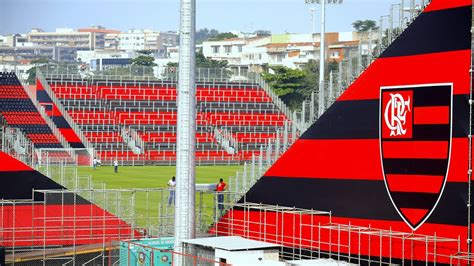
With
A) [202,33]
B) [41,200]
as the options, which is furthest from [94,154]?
[202,33]

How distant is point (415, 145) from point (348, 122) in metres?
1.46

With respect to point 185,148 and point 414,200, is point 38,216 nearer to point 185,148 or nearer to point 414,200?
point 185,148

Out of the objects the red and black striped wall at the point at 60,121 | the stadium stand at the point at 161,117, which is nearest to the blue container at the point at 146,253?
the red and black striped wall at the point at 60,121

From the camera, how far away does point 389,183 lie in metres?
13.2

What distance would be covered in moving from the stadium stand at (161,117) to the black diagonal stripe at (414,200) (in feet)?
105

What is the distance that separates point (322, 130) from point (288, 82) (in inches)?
1886

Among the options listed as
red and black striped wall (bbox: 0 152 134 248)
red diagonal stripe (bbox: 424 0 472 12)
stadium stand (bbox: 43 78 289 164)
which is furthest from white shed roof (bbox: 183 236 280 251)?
stadium stand (bbox: 43 78 289 164)

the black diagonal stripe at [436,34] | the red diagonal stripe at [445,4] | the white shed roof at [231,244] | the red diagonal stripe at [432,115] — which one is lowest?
the white shed roof at [231,244]

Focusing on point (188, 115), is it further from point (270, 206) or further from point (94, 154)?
point (94, 154)

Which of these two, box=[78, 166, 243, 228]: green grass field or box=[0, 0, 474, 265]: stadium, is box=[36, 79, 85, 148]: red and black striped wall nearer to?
box=[78, 166, 243, 228]: green grass field

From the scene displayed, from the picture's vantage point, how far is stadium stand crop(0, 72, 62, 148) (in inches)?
1650

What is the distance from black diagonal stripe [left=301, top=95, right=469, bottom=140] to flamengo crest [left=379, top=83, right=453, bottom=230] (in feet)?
0.70

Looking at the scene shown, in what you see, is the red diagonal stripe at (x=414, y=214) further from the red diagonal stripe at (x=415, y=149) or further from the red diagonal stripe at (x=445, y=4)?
the red diagonal stripe at (x=445, y=4)

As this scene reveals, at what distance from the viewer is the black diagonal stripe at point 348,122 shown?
1356 cm
